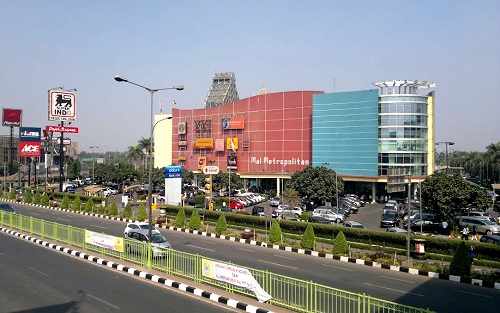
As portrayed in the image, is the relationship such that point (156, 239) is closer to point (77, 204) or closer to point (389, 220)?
point (389, 220)

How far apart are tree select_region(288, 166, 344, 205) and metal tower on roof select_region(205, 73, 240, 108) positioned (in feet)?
200

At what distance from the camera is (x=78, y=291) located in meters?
15.9

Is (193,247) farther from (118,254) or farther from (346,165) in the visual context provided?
(346,165)

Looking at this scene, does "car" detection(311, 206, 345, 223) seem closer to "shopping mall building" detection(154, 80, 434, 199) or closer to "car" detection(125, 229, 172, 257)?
"shopping mall building" detection(154, 80, 434, 199)

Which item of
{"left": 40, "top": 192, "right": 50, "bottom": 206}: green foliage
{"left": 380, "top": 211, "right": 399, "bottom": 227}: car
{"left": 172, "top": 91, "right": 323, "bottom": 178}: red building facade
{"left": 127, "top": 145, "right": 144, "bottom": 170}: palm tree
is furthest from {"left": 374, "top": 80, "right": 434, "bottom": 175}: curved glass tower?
{"left": 127, "top": 145, "right": 144, "bottom": 170}: palm tree

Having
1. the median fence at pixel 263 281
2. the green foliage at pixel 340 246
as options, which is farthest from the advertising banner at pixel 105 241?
the green foliage at pixel 340 246

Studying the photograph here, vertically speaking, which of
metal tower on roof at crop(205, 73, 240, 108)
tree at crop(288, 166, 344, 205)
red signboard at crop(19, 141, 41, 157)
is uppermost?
metal tower on roof at crop(205, 73, 240, 108)

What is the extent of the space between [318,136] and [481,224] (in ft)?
111

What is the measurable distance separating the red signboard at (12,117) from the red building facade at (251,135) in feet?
99.5

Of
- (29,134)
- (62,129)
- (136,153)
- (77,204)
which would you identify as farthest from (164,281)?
(136,153)

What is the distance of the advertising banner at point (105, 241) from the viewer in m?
21.3

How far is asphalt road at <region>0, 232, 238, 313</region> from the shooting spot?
14.0 meters

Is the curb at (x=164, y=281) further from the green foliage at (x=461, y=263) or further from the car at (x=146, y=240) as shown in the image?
the green foliage at (x=461, y=263)

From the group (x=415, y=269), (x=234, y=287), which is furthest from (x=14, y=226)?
(x=415, y=269)
